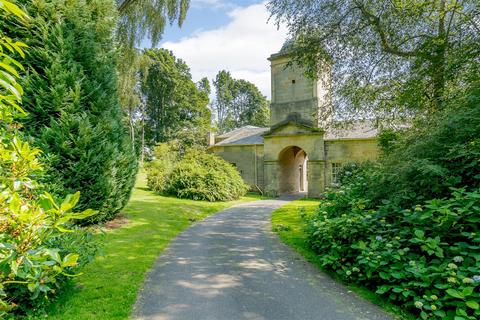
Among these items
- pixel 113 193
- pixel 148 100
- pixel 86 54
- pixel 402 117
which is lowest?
pixel 113 193

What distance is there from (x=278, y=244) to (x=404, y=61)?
7.07 meters

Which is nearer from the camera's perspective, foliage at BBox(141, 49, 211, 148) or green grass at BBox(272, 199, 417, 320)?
green grass at BBox(272, 199, 417, 320)

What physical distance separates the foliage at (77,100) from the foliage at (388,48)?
5869mm

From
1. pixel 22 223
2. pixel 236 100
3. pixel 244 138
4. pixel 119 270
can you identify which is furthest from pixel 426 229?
pixel 236 100

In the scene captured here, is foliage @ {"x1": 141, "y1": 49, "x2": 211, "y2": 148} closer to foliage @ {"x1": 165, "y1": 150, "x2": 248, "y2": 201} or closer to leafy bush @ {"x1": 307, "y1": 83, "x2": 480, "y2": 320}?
foliage @ {"x1": 165, "y1": 150, "x2": 248, "y2": 201}

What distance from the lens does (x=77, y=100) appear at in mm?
7484

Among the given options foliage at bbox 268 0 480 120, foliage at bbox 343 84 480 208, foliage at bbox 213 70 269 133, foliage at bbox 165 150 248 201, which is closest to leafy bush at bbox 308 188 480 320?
foliage at bbox 343 84 480 208

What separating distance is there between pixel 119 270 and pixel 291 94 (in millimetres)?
16720

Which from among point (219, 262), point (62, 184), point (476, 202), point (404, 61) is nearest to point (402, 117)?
point (404, 61)

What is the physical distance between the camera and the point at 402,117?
30.9 feet

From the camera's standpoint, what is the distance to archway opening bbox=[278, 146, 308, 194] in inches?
817

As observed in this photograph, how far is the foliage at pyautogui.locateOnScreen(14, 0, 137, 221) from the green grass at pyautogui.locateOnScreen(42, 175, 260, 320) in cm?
140

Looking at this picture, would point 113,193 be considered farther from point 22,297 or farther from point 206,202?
point 206,202

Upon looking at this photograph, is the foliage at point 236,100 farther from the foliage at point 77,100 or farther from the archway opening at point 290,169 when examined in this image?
the foliage at point 77,100
